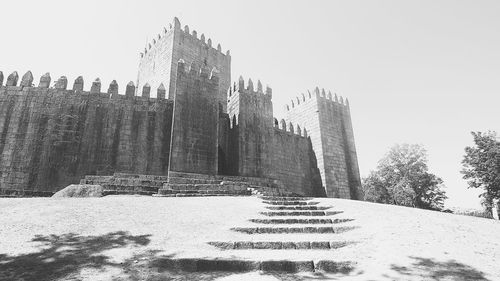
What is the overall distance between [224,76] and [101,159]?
16.4 meters

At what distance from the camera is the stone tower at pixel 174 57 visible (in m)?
23.0

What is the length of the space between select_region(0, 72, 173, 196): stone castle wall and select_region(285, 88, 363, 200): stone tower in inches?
416

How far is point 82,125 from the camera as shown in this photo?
13.1 metres

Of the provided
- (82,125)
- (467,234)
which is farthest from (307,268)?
(82,125)

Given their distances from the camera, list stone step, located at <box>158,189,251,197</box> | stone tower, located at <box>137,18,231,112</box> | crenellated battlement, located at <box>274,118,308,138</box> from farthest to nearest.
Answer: stone tower, located at <box>137,18,231,112</box> < crenellated battlement, located at <box>274,118,308,138</box> < stone step, located at <box>158,189,251,197</box>

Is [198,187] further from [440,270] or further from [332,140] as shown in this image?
[332,140]

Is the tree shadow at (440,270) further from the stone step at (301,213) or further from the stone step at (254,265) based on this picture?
the stone step at (301,213)

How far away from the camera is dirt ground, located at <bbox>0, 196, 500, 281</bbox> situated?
3.98 metres

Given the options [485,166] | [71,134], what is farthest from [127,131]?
[485,166]

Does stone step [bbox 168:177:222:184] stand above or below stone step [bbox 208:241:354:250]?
above

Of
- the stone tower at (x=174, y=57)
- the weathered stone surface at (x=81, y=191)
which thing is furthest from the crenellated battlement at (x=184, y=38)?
the weathered stone surface at (x=81, y=191)

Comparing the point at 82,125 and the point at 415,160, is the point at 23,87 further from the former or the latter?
the point at 415,160

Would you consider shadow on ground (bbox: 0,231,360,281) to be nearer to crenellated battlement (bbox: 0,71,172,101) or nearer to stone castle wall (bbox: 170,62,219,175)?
stone castle wall (bbox: 170,62,219,175)

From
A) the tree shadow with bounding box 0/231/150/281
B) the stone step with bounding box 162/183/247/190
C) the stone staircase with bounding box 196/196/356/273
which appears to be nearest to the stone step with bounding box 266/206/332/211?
the stone staircase with bounding box 196/196/356/273
